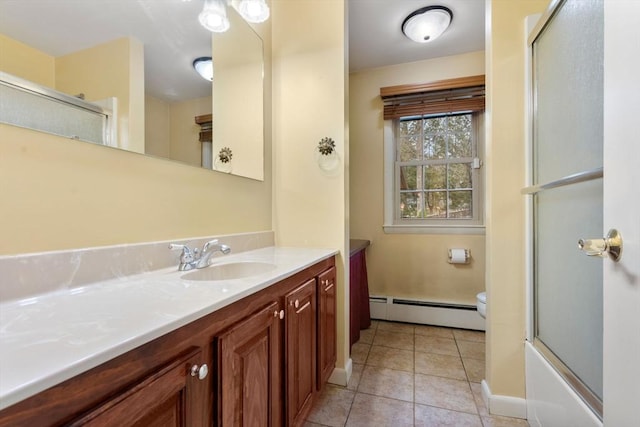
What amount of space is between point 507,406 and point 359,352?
955mm

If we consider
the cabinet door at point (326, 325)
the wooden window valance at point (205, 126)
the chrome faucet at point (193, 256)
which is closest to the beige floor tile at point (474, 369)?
the cabinet door at point (326, 325)

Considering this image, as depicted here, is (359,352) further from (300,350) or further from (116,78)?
(116,78)

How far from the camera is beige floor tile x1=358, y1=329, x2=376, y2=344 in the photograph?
232 centimetres

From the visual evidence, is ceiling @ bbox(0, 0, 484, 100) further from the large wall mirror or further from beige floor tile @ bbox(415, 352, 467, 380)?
beige floor tile @ bbox(415, 352, 467, 380)

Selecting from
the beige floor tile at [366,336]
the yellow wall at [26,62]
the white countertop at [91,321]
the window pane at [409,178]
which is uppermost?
the yellow wall at [26,62]

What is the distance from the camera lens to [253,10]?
160 cm

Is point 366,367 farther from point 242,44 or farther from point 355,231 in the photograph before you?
point 242,44

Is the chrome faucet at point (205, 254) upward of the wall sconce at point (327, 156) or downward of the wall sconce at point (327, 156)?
downward

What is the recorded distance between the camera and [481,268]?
2557 millimetres

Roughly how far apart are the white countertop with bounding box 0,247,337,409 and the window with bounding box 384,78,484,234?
2.09 m

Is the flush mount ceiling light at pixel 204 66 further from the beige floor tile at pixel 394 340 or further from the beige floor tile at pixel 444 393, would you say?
the beige floor tile at pixel 394 340

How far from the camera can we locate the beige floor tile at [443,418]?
55.3 inches

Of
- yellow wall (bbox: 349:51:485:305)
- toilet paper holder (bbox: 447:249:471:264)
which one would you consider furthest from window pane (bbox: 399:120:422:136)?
toilet paper holder (bbox: 447:249:471:264)

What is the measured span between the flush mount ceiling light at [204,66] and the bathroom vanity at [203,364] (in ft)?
3.20
